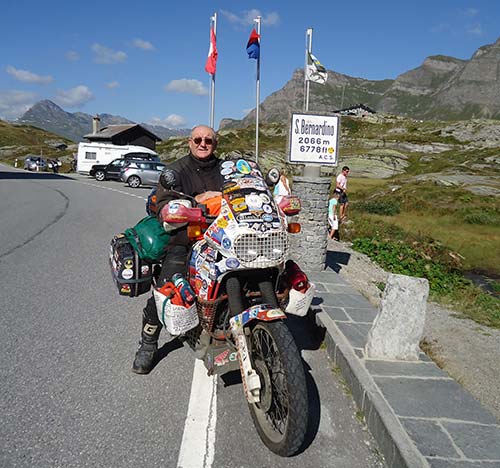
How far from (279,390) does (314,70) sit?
31.0ft

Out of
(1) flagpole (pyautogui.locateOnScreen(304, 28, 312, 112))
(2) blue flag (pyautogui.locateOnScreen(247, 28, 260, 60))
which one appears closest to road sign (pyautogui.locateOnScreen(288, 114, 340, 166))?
(1) flagpole (pyautogui.locateOnScreen(304, 28, 312, 112))

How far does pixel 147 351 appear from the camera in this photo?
4.02 m

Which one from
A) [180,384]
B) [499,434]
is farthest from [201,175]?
[499,434]

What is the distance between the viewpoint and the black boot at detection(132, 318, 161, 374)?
13.0ft

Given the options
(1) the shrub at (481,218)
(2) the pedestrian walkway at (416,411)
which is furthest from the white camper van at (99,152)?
(2) the pedestrian walkway at (416,411)

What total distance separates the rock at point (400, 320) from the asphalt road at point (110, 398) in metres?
0.52

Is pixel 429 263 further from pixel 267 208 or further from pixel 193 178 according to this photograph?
pixel 267 208

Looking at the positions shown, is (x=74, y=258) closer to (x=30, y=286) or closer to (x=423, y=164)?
(x=30, y=286)

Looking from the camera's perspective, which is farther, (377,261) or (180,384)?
(377,261)

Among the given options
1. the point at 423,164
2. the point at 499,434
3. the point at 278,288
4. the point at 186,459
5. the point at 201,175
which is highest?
the point at 423,164

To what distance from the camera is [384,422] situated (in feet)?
9.88

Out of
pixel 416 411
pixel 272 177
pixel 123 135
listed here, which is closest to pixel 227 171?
pixel 272 177

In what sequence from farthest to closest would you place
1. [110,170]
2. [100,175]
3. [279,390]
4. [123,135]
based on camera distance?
[123,135] → [100,175] → [110,170] → [279,390]

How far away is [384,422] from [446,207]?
68.1 feet
